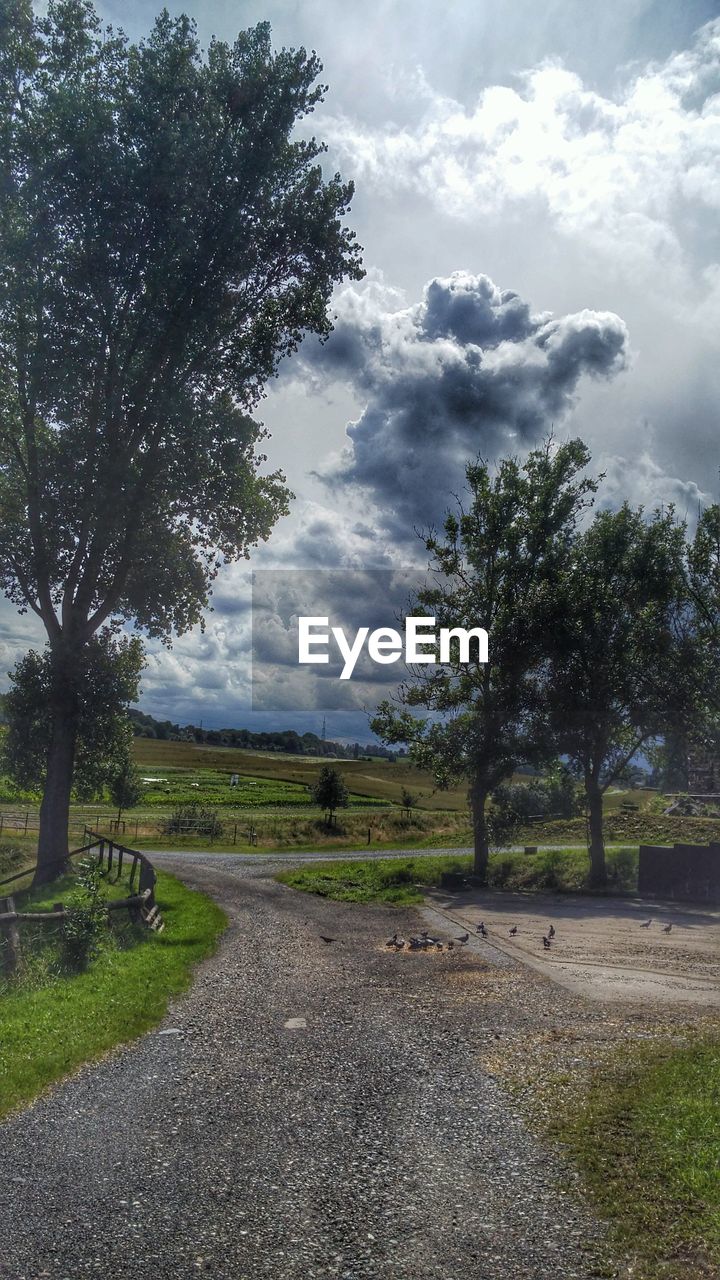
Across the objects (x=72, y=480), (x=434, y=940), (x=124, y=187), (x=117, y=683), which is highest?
(x=124, y=187)

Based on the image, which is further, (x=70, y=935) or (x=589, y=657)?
(x=589, y=657)

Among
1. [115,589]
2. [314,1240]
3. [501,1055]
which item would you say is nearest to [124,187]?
[115,589]

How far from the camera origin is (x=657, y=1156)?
8117 millimetres

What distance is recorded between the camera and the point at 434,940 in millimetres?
21891

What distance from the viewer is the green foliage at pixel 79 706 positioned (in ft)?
93.4

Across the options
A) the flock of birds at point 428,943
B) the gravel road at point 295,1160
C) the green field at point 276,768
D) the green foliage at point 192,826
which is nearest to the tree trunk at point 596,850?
the flock of birds at point 428,943

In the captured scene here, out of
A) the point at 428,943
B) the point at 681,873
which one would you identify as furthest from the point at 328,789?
the point at 428,943

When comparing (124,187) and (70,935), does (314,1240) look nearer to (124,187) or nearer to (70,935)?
(70,935)

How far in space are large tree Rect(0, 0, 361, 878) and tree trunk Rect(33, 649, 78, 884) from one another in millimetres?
64

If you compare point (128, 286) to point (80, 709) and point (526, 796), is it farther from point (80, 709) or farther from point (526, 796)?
point (526, 796)

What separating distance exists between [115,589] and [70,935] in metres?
13.4

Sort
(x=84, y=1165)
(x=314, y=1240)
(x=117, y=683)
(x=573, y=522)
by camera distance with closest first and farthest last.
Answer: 1. (x=314, y=1240)
2. (x=84, y=1165)
3. (x=117, y=683)
4. (x=573, y=522)

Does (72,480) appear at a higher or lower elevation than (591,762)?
higher

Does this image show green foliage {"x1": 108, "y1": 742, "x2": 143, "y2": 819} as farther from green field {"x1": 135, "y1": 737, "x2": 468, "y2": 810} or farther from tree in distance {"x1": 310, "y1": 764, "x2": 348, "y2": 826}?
green field {"x1": 135, "y1": 737, "x2": 468, "y2": 810}
